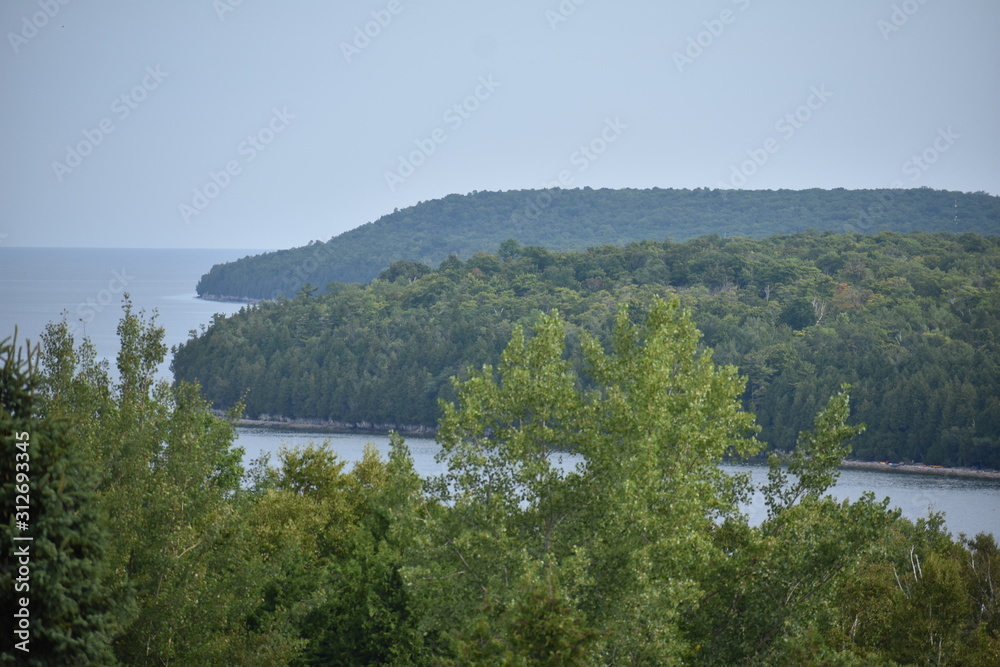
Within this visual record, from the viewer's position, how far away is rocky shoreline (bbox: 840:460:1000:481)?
252 ft

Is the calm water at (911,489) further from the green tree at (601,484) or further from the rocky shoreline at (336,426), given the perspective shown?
the green tree at (601,484)

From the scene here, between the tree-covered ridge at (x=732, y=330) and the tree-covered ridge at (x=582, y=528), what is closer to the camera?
the tree-covered ridge at (x=582, y=528)

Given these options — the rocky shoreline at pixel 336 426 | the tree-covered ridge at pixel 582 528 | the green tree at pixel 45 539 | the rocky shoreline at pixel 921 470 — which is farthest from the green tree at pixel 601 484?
the rocky shoreline at pixel 336 426

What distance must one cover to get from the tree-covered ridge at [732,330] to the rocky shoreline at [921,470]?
1257mm

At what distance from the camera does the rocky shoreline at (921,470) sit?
76.9m

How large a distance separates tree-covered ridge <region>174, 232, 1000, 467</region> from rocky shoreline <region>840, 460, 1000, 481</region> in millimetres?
1257

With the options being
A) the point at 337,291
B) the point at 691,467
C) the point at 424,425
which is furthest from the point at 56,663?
the point at 337,291

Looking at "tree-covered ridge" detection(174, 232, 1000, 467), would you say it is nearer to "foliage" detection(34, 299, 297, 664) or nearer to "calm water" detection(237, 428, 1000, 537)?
"calm water" detection(237, 428, 1000, 537)

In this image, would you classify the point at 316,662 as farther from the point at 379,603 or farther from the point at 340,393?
the point at 340,393

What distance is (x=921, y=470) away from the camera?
77875mm

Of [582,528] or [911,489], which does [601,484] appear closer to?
[582,528]

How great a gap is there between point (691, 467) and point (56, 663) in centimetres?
945

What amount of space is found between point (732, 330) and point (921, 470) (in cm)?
2885

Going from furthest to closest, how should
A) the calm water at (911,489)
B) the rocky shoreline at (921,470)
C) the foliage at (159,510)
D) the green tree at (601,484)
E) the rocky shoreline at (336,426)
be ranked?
the rocky shoreline at (336,426), the rocky shoreline at (921,470), the calm water at (911,489), the foliage at (159,510), the green tree at (601,484)
